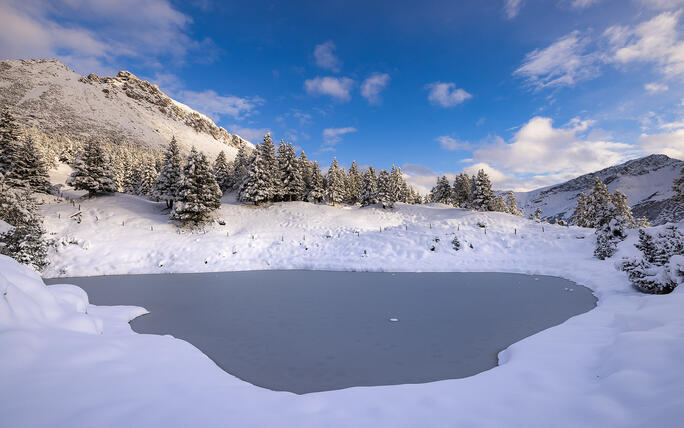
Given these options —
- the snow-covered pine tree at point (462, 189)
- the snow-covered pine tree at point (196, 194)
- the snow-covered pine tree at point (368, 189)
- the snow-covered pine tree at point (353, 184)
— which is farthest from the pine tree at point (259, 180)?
the snow-covered pine tree at point (462, 189)

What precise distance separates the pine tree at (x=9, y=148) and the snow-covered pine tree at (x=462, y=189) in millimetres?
68017

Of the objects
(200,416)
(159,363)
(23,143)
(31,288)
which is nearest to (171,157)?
(23,143)

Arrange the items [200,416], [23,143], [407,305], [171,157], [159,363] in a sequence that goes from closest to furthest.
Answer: [200,416], [159,363], [407,305], [23,143], [171,157]

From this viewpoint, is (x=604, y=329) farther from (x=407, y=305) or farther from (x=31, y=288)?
(x=31, y=288)

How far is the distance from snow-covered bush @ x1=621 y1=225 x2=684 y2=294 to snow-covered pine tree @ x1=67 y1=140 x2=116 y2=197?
50.1 meters

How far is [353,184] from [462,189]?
926 inches

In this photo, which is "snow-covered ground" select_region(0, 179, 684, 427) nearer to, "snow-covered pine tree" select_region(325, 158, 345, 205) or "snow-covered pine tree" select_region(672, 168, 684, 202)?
"snow-covered pine tree" select_region(672, 168, 684, 202)

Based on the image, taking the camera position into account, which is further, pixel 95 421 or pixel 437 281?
pixel 437 281

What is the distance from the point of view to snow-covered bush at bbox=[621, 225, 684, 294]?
9.77 m

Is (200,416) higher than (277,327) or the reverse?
higher

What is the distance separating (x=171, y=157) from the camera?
3709 cm

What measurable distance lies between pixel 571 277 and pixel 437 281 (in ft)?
27.5

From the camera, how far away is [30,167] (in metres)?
33.2

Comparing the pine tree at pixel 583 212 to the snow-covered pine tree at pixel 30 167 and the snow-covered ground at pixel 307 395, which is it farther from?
the snow-covered pine tree at pixel 30 167
